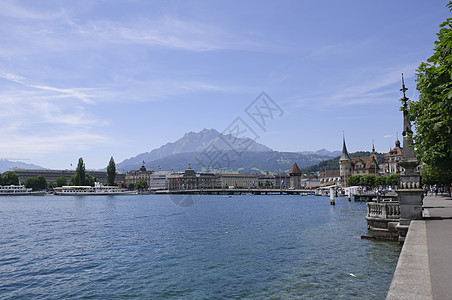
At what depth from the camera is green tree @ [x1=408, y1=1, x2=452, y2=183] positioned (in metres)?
10.7

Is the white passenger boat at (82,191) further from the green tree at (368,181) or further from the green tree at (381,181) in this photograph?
the green tree at (381,181)

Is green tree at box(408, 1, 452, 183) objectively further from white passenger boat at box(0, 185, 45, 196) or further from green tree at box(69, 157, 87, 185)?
white passenger boat at box(0, 185, 45, 196)

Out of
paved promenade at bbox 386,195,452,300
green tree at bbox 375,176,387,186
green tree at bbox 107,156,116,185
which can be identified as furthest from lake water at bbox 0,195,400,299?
green tree at bbox 107,156,116,185

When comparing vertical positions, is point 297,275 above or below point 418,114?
below

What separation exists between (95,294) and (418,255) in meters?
13.4

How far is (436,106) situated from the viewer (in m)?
11.4

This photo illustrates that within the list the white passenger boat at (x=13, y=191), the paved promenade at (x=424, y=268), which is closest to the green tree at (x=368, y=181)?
the paved promenade at (x=424, y=268)

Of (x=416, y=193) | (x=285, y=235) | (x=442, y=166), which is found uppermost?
(x=442, y=166)

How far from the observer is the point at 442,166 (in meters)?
25.0

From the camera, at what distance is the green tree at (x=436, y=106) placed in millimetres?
10704

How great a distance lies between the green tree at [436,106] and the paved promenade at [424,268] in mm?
4063

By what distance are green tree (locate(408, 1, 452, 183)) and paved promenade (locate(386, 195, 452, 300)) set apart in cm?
406

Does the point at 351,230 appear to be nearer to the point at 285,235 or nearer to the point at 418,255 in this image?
the point at 285,235

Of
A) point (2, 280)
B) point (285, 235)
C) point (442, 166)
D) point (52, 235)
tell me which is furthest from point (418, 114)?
point (52, 235)
